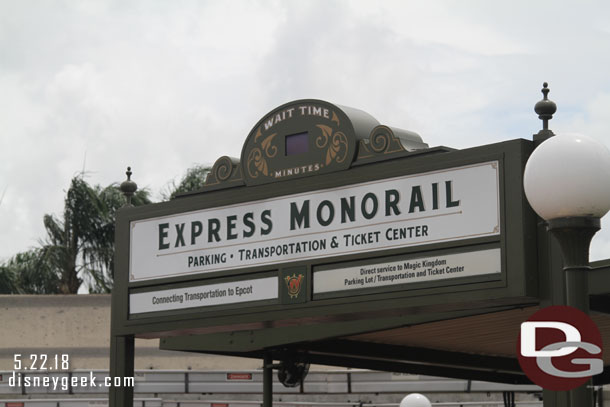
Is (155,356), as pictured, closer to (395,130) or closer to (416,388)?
(416,388)

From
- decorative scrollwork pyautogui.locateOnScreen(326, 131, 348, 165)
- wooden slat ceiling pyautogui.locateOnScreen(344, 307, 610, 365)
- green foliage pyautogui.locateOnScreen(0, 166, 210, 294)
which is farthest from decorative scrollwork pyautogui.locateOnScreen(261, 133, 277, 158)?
green foliage pyautogui.locateOnScreen(0, 166, 210, 294)

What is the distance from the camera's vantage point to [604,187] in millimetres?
5273

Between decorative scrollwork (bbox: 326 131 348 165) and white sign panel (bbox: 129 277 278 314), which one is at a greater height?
decorative scrollwork (bbox: 326 131 348 165)

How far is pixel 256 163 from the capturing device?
11172 millimetres

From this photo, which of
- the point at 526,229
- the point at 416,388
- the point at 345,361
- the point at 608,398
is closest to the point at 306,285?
the point at 526,229

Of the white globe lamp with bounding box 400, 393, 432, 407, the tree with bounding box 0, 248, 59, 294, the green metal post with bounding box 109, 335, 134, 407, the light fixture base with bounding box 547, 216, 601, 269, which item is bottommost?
the white globe lamp with bounding box 400, 393, 432, 407

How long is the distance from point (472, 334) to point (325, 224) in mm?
2923

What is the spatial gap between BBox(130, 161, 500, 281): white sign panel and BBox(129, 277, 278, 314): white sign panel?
0.61ft

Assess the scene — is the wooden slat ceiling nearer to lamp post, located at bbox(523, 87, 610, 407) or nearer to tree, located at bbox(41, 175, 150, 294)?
lamp post, located at bbox(523, 87, 610, 407)

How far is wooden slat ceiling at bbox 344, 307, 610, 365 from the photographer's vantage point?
10984 millimetres

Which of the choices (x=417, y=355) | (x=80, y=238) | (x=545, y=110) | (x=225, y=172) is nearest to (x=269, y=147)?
(x=225, y=172)

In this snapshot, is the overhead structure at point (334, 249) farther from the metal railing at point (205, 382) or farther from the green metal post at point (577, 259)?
the metal railing at point (205, 382)

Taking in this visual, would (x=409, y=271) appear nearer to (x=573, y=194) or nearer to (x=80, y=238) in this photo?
(x=573, y=194)

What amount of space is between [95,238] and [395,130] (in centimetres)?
2740
